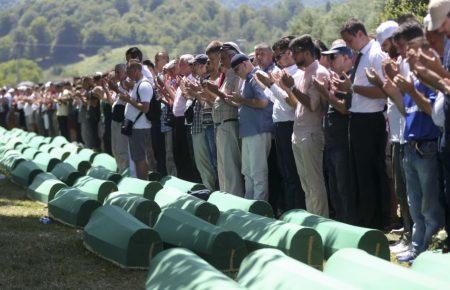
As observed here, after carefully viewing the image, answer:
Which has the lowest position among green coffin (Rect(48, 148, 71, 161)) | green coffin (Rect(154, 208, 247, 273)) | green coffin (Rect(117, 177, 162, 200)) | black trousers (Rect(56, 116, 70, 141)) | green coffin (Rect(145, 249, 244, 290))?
black trousers (Rect(56, 116, 70, 141))

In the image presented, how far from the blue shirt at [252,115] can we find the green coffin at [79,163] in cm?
423

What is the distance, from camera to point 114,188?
11.2 metres

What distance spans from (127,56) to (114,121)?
110 cm

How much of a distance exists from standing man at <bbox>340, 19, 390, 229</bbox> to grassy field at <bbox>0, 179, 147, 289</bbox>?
2678 millimetres

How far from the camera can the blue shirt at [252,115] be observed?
10336 mm

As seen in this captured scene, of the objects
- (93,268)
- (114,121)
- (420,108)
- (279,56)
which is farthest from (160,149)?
(420,108)

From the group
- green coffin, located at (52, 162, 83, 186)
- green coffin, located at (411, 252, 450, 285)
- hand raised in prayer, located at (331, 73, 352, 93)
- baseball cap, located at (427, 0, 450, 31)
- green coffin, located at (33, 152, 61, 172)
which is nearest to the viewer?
green coffin, located at (411, 252, 450, 285)

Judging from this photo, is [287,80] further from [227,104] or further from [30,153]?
[30,153]

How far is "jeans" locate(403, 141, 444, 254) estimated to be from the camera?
7398mm

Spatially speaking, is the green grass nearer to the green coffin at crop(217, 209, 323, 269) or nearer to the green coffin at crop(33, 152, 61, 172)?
the green coffin at crop(33, 152, 61, 172)

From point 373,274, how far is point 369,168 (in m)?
3.20

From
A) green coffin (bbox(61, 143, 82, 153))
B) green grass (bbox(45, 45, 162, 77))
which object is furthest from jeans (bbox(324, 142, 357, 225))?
green grass (bbox(45, 45, 162, 77))

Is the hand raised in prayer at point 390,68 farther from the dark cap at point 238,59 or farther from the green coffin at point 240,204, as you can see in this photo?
the dark cap at point 238,59

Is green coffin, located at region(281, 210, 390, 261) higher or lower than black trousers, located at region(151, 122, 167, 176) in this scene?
higher
